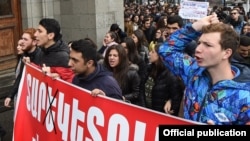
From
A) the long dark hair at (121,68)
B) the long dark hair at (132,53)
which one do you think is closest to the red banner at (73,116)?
the long dark hair at (121,68)

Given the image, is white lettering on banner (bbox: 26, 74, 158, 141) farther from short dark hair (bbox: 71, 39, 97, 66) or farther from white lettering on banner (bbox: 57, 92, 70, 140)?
short dark hair (bbox: 71, 39, 97, 66)

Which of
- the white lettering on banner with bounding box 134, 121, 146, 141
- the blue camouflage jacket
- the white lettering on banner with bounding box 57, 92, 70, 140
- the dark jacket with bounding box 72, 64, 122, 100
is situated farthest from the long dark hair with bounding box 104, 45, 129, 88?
the white lettering on banner with bounding box 134, 121, 146, 141

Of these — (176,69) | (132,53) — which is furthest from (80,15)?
(176,69)

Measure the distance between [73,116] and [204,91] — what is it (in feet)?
3.64

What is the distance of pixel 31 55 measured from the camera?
480 cm

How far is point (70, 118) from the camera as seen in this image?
322 centimetres

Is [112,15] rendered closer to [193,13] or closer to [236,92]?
[193,13]

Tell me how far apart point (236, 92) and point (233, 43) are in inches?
11.3

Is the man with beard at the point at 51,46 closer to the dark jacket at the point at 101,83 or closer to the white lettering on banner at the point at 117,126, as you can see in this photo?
the dark jacket at the point at 101,83

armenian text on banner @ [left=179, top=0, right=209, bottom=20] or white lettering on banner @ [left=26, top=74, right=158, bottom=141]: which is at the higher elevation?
armenian text on banner @ [left=179, top=0, right=209, bottom=20]

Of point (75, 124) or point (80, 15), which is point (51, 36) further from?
point (80, 15)

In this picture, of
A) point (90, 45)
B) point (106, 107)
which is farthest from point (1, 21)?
point (106, 107)

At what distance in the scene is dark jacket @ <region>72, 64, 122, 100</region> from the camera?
3.35m

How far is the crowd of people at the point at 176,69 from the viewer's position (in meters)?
2.38
